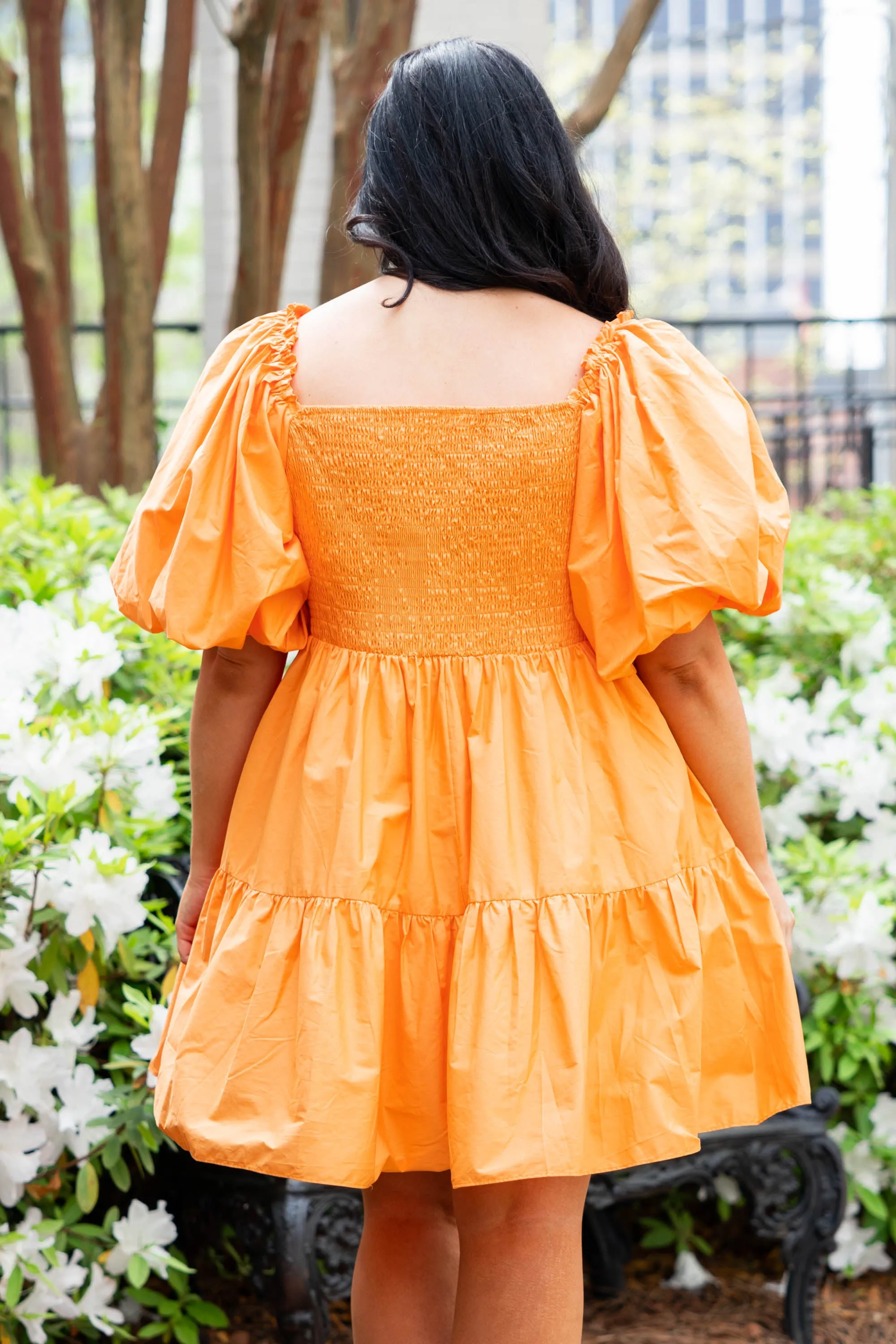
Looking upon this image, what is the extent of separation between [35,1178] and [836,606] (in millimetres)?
1980

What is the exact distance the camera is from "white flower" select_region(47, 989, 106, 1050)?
6.98ft

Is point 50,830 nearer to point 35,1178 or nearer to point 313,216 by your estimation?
point 35,1178

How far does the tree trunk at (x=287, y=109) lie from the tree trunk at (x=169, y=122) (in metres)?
0.35

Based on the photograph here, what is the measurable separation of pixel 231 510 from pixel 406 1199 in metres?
0.93

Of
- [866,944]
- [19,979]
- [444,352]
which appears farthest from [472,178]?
[866,944]

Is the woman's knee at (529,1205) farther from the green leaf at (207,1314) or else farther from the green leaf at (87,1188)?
the green leaf at (207,1314)

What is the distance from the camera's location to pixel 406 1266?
1.80m

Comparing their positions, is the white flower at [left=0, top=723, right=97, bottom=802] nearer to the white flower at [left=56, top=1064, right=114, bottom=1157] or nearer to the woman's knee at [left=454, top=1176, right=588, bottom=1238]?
the white flower at [left=56, top=1064, right=114, bottom=1157]

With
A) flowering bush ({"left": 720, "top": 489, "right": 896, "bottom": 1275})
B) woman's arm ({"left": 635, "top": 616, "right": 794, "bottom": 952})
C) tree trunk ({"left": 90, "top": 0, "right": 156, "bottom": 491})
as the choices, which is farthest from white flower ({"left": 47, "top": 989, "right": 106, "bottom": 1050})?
tree trunk ({"left": 90, "top": 0, "right": 156, "bottom": 491})

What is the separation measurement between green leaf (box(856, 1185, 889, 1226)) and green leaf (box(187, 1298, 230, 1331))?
4.00ft

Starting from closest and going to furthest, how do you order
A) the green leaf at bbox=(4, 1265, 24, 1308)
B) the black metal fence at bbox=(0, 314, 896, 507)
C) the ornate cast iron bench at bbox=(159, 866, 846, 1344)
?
the green leaf at bbox=(4, 1265, 24, 1308) → the ornate cast iron bench at bbox=(159, 866, 846, 1344) → the black metal fence at bbox=(0, 314, 896, 507)

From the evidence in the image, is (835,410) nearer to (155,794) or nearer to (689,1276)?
(689,1276)

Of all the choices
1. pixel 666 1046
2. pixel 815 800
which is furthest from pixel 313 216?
pixel 666 1046

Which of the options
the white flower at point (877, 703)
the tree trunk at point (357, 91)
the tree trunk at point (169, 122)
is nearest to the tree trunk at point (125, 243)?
the tree trunk at point (169, 122)
